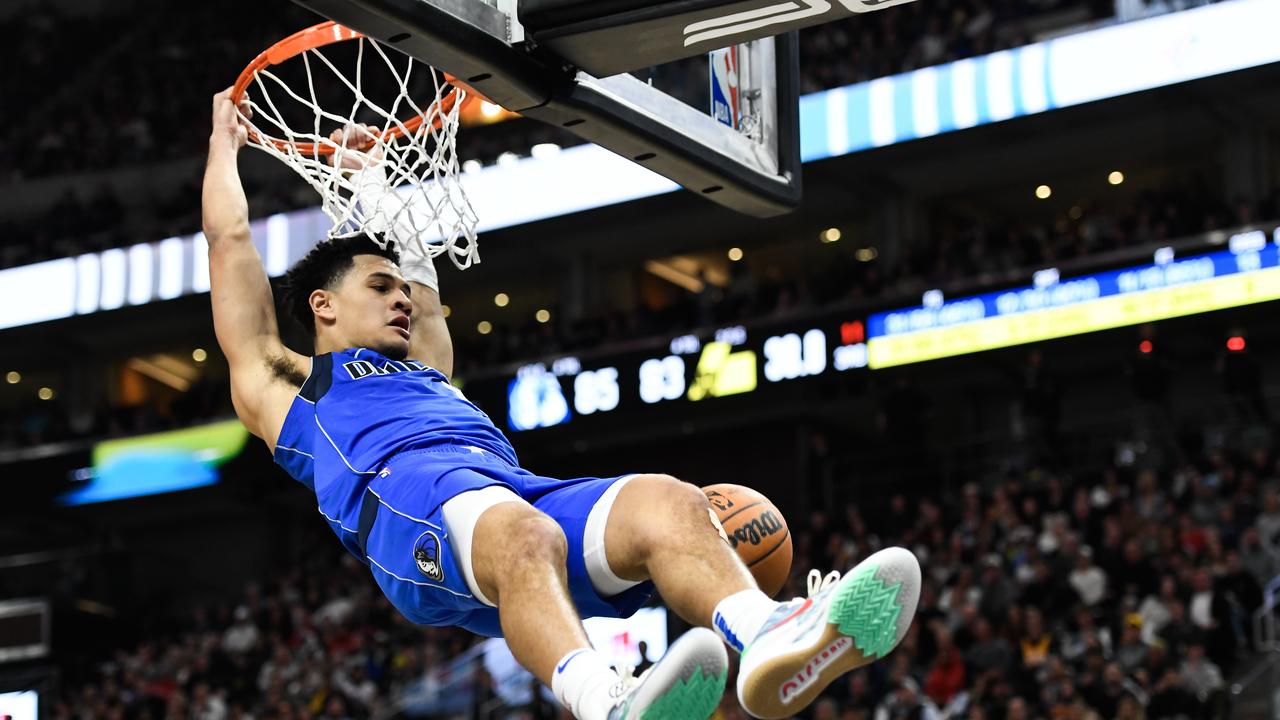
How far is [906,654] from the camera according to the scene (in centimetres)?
1428

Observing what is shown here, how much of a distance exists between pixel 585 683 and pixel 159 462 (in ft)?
71.2

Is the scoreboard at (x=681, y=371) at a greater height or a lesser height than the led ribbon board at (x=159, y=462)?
greater

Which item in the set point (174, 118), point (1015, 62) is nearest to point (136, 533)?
point (174, 118)

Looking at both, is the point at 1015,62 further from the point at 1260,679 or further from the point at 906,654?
the point at 1260,679

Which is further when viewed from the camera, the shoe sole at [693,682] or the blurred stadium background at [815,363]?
the blurred stadium background at [815,363]

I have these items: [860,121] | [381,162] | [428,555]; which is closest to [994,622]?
[860,121]

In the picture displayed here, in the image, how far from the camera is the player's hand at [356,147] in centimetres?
623

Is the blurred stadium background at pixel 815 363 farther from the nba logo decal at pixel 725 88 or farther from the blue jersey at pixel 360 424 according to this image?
the blue jersey at pixel 360 424

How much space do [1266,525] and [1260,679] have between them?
3.12 metres

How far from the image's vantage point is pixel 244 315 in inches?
223

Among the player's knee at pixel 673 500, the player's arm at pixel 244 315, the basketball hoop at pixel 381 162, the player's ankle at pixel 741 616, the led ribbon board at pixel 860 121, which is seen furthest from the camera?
the led ribbon board at pixel 860 121

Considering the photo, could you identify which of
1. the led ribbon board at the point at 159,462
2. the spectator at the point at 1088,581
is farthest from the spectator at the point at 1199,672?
the led ribbon board at the point at 159,462

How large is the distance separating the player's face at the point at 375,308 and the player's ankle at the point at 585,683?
1.60 metres

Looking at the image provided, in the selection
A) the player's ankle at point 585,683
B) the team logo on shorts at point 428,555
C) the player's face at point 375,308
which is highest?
the player's face at point 375,308
